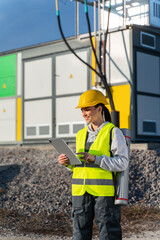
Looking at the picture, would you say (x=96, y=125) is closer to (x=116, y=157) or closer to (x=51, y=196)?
(x=116, y=157)

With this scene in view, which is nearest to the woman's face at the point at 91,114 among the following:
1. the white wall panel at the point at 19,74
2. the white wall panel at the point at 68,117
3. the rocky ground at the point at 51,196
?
the rocky ground at the point at 51,196

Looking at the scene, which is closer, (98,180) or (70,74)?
(98,180)

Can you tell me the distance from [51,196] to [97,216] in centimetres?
543

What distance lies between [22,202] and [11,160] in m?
3.75

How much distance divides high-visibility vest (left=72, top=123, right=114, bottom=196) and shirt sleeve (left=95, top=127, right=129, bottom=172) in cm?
7

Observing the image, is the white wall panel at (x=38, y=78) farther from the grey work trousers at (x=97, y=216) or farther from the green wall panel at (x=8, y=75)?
the grey work trousers at (x=97, y=216)

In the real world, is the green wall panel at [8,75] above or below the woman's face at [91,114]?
above

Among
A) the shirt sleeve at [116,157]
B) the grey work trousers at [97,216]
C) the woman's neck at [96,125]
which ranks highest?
the woman's neck at [96,125]

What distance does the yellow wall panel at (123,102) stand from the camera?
12.0 m

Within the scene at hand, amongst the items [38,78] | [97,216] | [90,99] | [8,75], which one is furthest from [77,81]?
[97,216]

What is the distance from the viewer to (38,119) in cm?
1407

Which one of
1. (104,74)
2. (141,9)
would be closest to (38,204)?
(104,74)

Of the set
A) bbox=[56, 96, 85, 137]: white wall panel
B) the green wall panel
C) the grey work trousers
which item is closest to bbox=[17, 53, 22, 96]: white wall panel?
the green wall panel

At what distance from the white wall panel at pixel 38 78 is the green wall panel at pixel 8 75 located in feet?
2.05
